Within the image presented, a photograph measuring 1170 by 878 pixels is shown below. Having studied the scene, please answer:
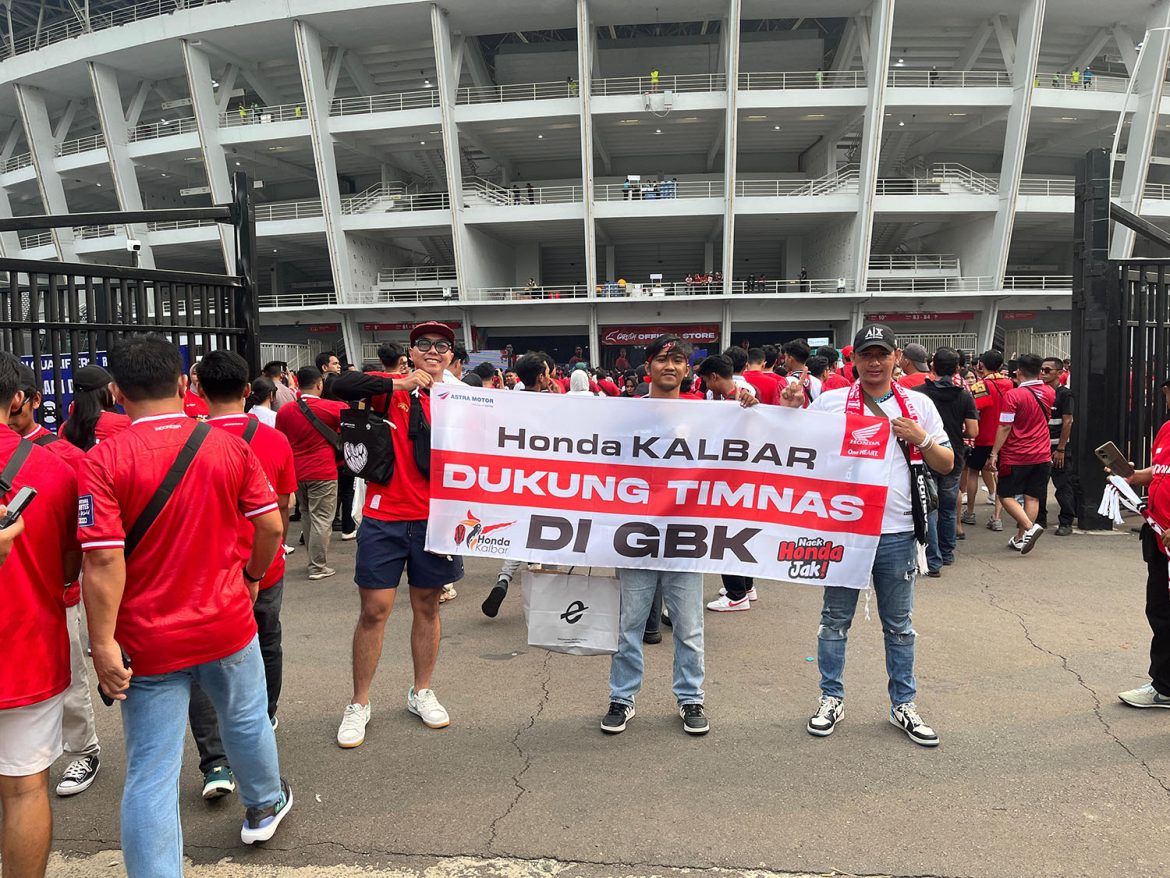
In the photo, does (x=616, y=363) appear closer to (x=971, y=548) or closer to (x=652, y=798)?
(x=971, y=548)

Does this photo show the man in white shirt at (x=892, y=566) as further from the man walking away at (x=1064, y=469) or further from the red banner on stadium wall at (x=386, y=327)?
the red banner on stadium wall at (x=386, y=327)

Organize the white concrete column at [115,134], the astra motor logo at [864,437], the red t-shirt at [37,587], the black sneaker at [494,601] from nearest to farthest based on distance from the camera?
the red t-shirt at [37,587], the astra motor logo at [864,437], the black sneaker at [494,601], the white concrete column at [115,134]

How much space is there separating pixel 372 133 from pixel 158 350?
2867cm

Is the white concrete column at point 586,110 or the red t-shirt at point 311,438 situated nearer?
the red t-shirt at point 311,438

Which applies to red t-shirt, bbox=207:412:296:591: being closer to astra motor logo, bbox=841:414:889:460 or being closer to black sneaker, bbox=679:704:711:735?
black sneaker, bbox=679:704:711:735

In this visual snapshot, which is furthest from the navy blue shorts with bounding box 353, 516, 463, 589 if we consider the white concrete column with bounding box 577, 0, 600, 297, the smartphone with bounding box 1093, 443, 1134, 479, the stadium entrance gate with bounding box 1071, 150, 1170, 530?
the white concrete column with bounding box 577, 0, 600, 297

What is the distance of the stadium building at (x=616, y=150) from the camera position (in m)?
26.1

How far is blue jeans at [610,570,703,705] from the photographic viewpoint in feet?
12.2

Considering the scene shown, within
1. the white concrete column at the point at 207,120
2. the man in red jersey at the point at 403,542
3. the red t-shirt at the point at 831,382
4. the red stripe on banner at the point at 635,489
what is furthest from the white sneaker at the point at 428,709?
the white concrete column at the point at 207,120

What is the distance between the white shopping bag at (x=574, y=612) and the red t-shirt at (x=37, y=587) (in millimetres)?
2028

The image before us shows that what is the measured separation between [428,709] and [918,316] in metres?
29.6

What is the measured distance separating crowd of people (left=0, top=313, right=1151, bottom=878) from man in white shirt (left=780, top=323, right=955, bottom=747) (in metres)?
0.01

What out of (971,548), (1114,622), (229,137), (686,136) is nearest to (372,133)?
(229,137)

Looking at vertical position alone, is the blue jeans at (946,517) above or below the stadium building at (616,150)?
below
